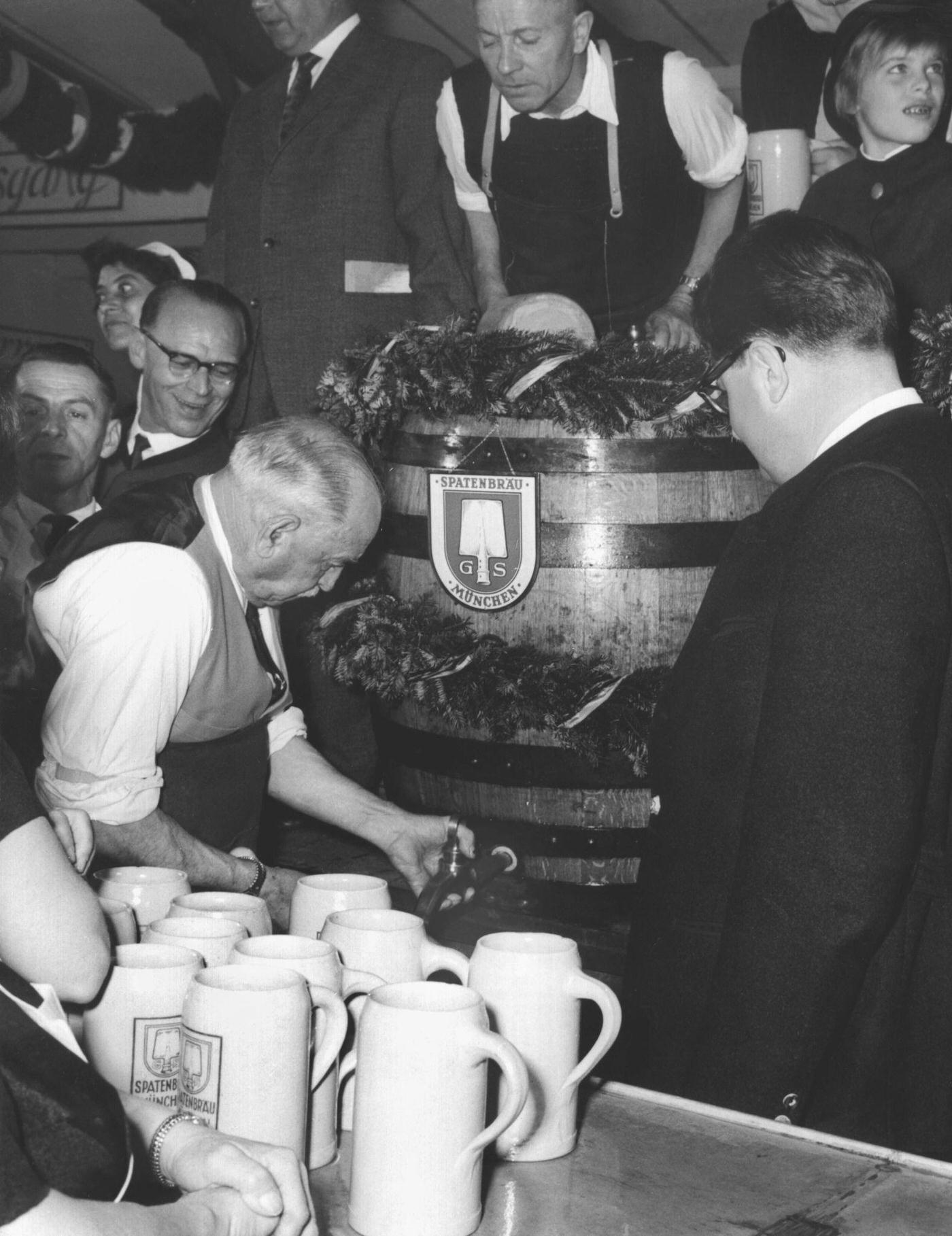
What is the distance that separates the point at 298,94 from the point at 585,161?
0.92m

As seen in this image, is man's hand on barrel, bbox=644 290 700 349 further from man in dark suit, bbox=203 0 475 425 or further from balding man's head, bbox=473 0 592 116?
man in dark suit, bbox=203 0 475 425

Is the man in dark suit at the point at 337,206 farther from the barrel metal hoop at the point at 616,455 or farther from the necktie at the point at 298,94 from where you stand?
the barrel metal hoop at the point at 616,455

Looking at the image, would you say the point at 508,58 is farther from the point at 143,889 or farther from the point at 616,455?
the point at 143,889

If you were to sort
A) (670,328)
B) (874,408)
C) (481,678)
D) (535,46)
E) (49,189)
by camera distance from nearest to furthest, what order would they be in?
(874,408) → (481,678) → (670,328) → (535,46) → (49,189)

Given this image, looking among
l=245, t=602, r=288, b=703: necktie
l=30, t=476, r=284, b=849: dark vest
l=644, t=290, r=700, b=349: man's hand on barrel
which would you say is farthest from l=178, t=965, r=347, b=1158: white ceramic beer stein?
l=644, t=290, r=700, b=349: man's hand on barrel

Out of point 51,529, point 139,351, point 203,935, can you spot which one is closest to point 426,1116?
point 203,935

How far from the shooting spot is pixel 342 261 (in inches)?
134

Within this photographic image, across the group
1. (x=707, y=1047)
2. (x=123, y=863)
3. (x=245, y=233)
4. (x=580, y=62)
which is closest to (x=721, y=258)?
(x=707, y=1047)

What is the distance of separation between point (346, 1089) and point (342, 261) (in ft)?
8.81

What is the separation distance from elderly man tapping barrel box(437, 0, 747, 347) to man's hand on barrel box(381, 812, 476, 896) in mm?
1253

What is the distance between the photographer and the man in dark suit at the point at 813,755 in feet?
4.09

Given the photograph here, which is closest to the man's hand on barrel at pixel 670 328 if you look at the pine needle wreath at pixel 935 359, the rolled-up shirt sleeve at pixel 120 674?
the pine needle wreath at pixel 935 359

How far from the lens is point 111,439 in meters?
3.26

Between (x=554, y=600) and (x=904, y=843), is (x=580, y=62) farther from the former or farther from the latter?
(x=904, y=843)
